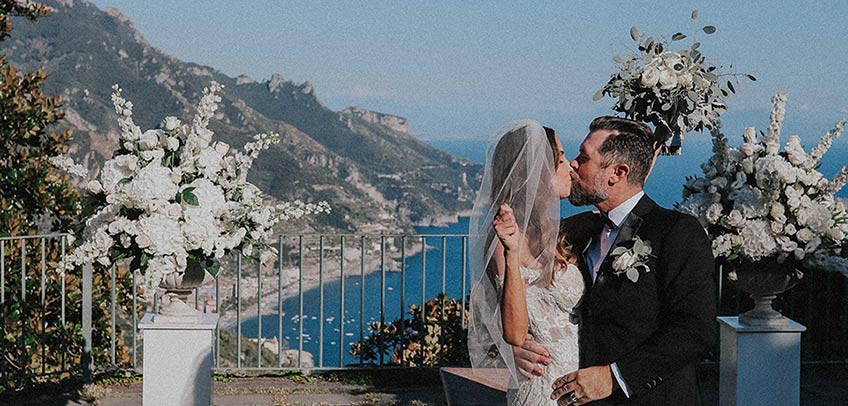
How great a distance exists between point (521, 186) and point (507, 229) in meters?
0.24

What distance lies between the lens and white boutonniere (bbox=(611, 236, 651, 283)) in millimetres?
2549

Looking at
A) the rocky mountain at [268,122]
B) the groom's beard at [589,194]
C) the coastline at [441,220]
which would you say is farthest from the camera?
the coastline at [441,220]

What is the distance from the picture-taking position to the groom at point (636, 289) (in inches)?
99.3

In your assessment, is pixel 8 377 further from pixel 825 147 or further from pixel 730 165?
pixel 825 147

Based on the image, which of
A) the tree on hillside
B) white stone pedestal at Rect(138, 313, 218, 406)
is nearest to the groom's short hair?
white stone pedestal at Rect(138, 313, 218, 406)

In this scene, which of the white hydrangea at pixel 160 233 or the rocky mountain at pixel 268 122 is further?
the rocky mountain at pixel 268 122

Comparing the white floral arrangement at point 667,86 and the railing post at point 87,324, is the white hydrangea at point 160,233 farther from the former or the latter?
the railing post at point 87,324

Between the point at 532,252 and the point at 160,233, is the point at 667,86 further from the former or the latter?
the point at 160,233

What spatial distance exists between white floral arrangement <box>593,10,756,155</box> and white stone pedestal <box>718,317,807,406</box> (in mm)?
1345

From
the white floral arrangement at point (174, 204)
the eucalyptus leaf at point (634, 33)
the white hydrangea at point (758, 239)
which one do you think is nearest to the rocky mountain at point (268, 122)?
the white floral arrangement at point (174, 204)

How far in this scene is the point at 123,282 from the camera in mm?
7746

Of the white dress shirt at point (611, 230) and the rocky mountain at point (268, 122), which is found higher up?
the rocky mountain at point (268, 122)

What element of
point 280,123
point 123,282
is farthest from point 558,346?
point 280,123

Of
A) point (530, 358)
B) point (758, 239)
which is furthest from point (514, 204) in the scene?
point (758, 239)
